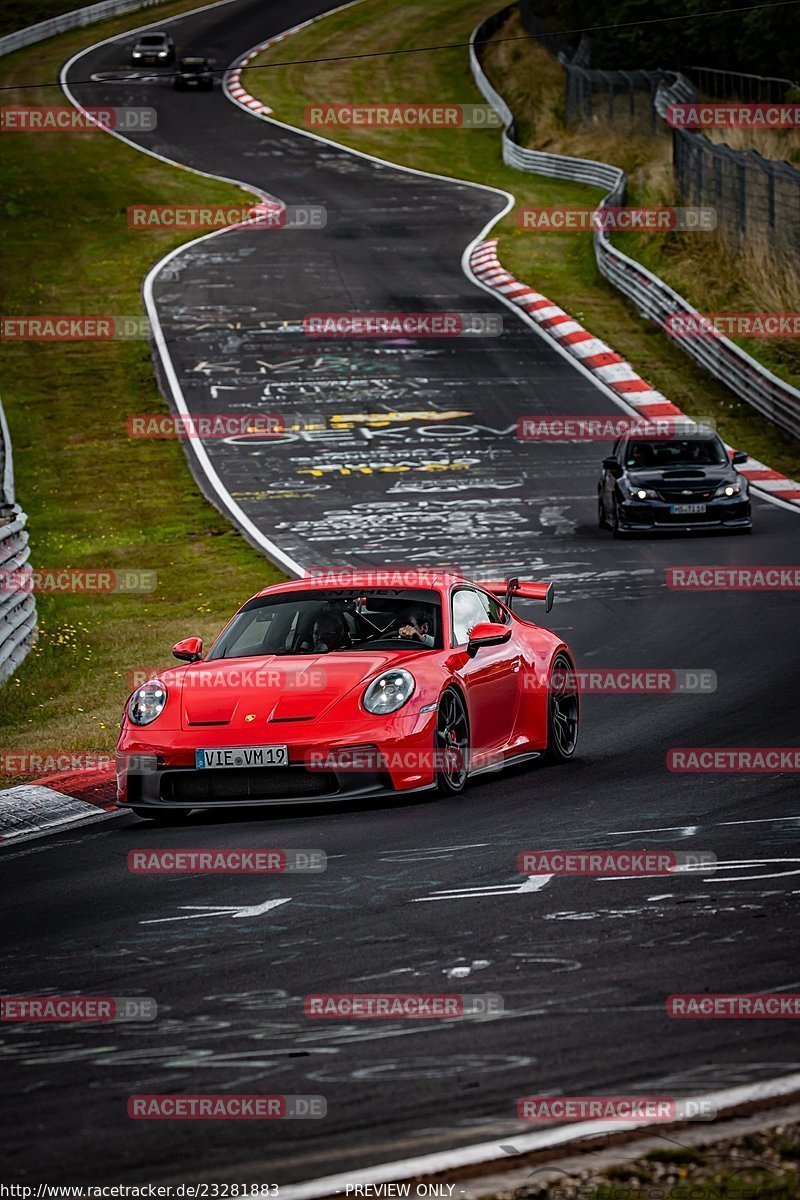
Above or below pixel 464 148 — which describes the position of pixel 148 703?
below

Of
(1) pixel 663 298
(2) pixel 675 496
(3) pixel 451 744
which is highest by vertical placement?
(1) pixel 663 298

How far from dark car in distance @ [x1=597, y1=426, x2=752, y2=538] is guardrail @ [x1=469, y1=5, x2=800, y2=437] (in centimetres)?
579

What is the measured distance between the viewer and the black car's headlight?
74.6 feet

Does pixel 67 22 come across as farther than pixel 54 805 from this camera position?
Yes

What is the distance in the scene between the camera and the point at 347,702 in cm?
1016

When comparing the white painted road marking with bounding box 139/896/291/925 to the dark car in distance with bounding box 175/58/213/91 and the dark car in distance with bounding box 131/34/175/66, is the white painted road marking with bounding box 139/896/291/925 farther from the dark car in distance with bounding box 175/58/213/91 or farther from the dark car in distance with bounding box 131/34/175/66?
the dark car in distance with bounding box 131/34/175/66

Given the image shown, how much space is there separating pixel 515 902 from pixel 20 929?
6.59 ft

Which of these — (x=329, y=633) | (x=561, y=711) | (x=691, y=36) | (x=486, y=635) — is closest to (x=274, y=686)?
(x=329, y=633)

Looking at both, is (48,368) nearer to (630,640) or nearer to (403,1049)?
(630,640)

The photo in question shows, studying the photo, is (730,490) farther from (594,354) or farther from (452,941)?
(452,941)

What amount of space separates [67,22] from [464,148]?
27.1 metres

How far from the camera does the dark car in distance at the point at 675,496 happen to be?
2275 cm

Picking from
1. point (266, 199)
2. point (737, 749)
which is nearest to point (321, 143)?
point (266, 199)

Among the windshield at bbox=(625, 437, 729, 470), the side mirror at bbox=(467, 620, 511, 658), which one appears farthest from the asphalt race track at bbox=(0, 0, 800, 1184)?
the windshield at bbox=(625, 437, 729, 470)
